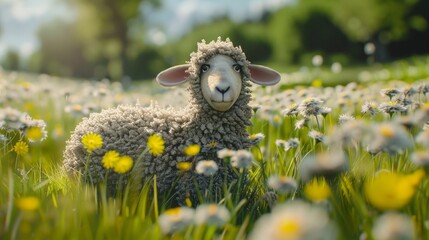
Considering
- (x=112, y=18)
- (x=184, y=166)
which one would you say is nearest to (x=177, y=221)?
(x=184, y=166)

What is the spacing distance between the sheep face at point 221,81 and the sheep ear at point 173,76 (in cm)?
22

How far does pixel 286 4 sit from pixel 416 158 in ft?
172

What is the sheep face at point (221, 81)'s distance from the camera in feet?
10.8

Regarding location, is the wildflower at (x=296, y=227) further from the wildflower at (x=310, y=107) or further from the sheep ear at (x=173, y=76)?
the sheep ear at (x=173, y=76)

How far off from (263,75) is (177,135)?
857mm

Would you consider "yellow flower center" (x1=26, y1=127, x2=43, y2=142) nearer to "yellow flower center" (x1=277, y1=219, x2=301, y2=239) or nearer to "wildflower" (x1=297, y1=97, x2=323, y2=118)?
"wildflower" (x1=297, y1=97, x2=323, y2=118)

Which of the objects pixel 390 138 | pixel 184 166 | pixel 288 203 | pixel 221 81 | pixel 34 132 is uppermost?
pixel 221 81

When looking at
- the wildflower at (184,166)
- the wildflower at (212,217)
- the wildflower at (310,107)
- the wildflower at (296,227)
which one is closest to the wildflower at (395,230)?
the wildflower at (296,227)

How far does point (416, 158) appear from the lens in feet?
7.00

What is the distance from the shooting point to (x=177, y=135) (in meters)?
3.49

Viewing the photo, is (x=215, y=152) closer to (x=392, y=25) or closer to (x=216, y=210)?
(x=216, y=210)

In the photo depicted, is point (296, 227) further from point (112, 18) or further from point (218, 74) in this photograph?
point (112, 18)

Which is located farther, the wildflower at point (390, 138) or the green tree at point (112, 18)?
the green tree at point (112, 18)

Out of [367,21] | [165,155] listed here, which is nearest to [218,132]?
[165,155]
